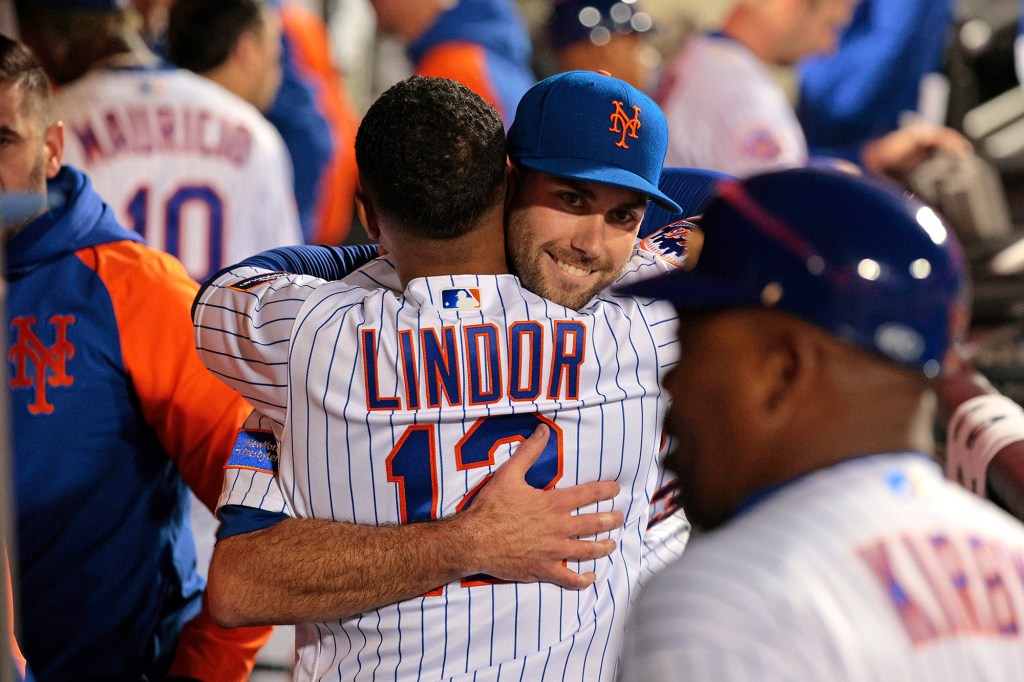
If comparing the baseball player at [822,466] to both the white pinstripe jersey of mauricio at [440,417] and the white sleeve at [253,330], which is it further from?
the white sleeve at [253,330]

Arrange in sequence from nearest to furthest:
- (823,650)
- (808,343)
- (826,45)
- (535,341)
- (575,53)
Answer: (823,650), (808,343), (535,341), (575,53), (826,45)

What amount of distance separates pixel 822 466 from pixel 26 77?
1750 mm

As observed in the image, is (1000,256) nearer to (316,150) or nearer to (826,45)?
(826,45)

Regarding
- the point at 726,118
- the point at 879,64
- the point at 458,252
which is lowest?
the point at 879,64

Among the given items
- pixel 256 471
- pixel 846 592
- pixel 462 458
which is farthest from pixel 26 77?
pixel 846 592

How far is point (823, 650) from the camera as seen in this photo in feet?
3.36

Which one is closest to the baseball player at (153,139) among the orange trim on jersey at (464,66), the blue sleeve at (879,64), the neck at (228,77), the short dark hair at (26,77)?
the neck at (228,77)

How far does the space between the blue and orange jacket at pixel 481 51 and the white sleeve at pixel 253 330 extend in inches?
139

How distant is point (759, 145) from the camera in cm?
491

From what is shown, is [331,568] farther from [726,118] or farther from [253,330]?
[726,118]

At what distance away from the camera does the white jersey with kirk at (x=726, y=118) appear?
193 inches

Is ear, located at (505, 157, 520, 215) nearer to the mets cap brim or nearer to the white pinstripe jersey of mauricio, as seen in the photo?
the mets cap brim

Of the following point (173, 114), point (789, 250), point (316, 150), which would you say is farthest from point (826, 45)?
point (789, 250)

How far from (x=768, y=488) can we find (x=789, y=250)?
9.6 inches
